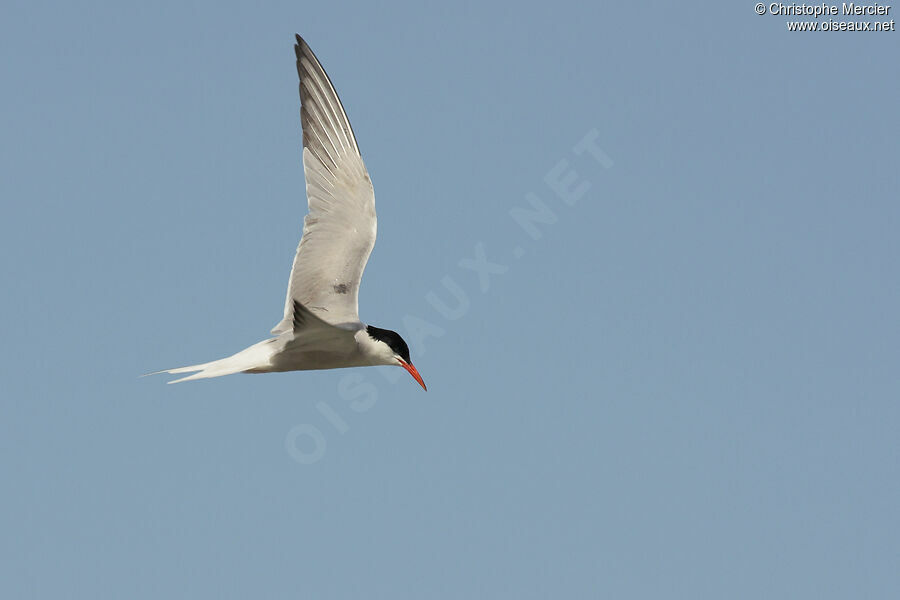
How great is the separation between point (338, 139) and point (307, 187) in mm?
655

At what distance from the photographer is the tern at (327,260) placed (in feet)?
29.9

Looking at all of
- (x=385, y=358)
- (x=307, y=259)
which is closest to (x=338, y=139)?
(x=307, y=259)

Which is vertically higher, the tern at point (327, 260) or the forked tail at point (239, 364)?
the tern at point (327, 260)

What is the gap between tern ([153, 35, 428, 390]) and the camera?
912cm

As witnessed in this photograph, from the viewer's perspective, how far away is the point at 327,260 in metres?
10.0

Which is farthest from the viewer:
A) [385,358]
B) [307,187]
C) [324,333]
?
[307,187]

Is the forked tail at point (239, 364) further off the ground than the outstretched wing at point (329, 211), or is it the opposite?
the outstretched wing at point (329, 211)

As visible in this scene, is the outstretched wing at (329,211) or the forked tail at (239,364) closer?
the forked tail at (239,364)

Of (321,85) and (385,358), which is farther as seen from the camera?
(321,85)

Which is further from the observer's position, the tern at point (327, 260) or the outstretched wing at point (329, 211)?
the outstretched wing at point (329, 211)

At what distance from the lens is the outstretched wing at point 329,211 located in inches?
391

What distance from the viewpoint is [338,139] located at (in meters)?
10.5

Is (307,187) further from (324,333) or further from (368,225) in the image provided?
(324,333)

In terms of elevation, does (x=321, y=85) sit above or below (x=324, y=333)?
above
